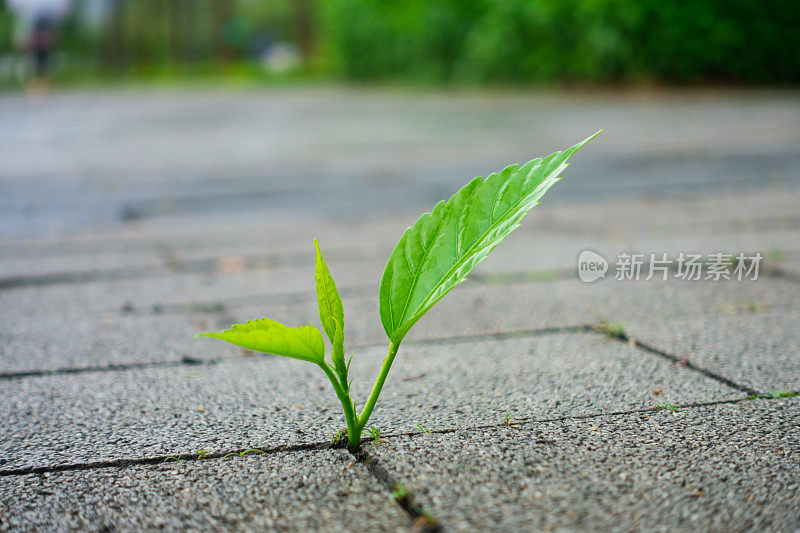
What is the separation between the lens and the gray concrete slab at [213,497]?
913 mm

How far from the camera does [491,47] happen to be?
1176 centimetres

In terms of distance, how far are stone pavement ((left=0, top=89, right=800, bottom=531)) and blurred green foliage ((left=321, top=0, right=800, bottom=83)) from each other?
6527 millimetres

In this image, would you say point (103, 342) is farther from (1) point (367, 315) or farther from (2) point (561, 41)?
(2) point (561, 41)

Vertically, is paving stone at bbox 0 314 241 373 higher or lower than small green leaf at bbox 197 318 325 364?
lower

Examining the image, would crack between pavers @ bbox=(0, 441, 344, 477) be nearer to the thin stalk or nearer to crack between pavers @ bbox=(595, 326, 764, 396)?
the thin stalk

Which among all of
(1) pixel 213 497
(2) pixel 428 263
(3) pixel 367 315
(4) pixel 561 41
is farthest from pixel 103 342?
(4) pixel 561 41

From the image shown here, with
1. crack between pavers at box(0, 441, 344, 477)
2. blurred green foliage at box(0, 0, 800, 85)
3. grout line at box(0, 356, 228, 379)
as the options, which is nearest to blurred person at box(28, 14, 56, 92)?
blurred green foliage at box(0, 0, 800, 85)

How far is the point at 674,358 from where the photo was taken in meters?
1.47

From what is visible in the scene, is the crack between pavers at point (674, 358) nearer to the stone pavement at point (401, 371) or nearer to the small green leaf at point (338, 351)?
the stone pavement at point (401, 371)

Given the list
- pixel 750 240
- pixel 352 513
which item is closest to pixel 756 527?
pixel 352 513

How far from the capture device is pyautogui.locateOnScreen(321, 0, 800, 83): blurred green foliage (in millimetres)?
10109

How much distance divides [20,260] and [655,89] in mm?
9327

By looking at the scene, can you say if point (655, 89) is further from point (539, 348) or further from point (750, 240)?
point (539, 348)

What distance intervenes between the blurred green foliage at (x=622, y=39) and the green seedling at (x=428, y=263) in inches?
382
